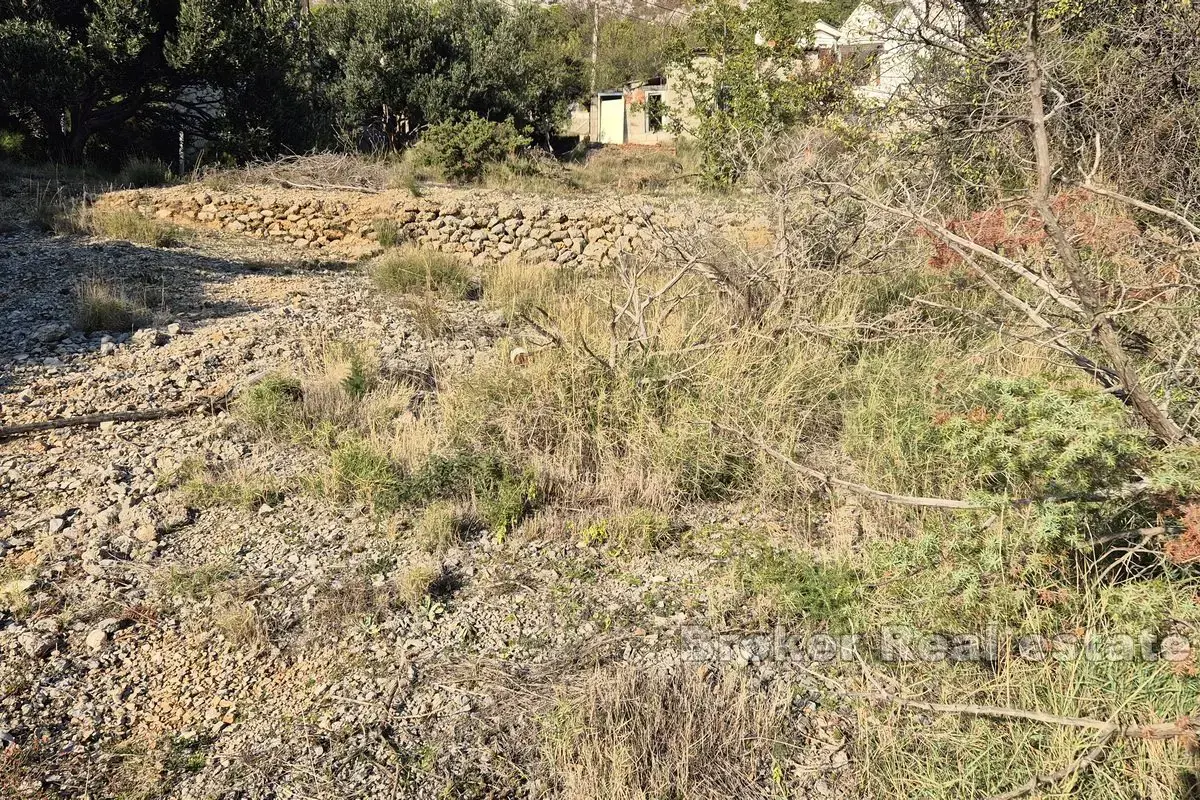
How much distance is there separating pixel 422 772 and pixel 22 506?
274cm

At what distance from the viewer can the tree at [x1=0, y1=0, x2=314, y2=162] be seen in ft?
39.6

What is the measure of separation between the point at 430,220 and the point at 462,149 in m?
3.86

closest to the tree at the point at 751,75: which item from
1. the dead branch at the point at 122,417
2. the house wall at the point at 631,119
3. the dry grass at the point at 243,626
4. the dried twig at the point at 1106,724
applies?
the dead branch at the point at 122,417

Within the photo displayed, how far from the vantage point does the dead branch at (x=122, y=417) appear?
4.79 metres

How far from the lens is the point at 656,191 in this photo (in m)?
14.1

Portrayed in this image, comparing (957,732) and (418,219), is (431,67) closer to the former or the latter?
(418,219)

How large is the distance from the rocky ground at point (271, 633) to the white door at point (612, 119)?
26283mm

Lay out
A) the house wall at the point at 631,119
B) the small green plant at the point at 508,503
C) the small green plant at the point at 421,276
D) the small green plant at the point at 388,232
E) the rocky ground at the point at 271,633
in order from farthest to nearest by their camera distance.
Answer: the house wall at the point at 631,119
the small green plant at the point at 388,232
the small green plant at the point at 421,276
the small green plant at the point at 508,503
the rocky ground at the point at 271,633

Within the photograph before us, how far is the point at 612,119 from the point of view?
1177 inches

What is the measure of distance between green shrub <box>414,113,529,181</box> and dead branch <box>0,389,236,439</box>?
907 cm

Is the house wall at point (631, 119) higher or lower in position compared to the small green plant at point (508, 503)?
higher

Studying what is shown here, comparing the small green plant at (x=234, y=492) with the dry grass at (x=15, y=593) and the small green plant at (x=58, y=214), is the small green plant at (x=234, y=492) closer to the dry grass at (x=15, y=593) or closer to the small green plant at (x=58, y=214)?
the dry grass at (x=15, y=593)

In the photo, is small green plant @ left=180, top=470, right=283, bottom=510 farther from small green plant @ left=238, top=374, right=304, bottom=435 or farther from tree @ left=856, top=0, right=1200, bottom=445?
tree @ left=856, top=0, right=1200, bottom=445

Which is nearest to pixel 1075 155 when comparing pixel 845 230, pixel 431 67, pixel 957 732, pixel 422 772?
pixel 845 230
